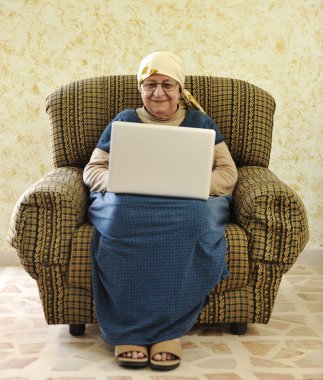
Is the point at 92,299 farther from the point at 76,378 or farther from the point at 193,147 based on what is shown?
the point at 193,147

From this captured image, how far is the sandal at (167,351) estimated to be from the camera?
1671 mm

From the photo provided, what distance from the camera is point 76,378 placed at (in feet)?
5.29

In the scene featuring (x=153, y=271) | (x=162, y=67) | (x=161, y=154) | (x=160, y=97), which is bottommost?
(x=153, y=271)

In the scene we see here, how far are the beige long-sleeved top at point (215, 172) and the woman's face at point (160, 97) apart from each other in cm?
6

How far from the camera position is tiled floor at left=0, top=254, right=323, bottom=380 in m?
1.65

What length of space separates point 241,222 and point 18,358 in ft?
2.70

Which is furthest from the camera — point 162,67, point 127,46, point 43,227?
point 127,46

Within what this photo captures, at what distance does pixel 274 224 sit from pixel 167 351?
1.71ft

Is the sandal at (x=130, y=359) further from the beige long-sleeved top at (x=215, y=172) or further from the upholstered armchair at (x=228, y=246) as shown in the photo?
the beige long-sleeved top at (x=215, y=172)

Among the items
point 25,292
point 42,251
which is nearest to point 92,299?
point 42,251

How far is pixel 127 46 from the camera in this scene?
9.03 feet

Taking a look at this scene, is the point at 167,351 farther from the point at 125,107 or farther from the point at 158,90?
the point at 125,107

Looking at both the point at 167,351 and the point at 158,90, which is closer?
the point at 167,351

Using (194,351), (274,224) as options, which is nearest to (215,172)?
(274,224)
